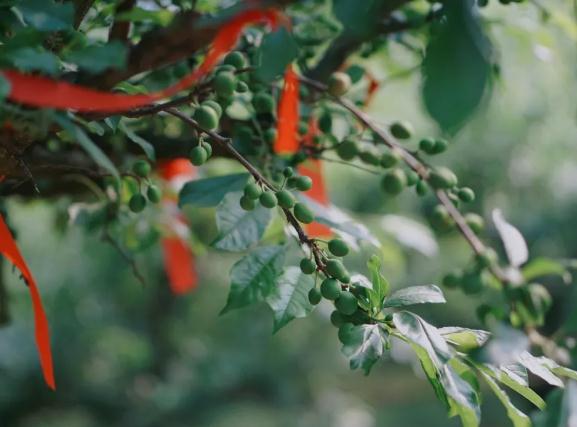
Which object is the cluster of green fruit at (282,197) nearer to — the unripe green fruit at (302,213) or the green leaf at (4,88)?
the unripe green fruit at (302,213)

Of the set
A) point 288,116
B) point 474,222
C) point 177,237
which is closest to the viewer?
point 288,116

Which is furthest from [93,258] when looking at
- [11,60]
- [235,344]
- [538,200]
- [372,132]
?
[11,60]

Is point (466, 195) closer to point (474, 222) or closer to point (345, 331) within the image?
point (474, 222)

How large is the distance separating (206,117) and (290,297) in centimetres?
10

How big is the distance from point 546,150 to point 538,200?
0.19m

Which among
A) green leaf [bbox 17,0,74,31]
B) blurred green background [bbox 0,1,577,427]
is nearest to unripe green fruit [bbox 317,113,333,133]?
green leaf [bbox 17,0,74,31]

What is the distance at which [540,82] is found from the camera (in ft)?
9.05

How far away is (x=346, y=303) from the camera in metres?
0.38

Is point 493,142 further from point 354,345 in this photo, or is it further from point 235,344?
point 354,345

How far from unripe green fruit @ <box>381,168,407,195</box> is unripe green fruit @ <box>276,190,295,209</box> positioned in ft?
0.47

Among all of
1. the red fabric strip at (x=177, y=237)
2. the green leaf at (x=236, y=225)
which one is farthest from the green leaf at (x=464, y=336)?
the red fabric strip at (x=177, y=237)

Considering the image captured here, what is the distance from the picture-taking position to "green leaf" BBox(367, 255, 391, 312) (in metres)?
0.38

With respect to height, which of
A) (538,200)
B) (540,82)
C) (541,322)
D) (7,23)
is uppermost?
(7,23)

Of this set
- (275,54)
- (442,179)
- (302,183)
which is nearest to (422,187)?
(442,179)
